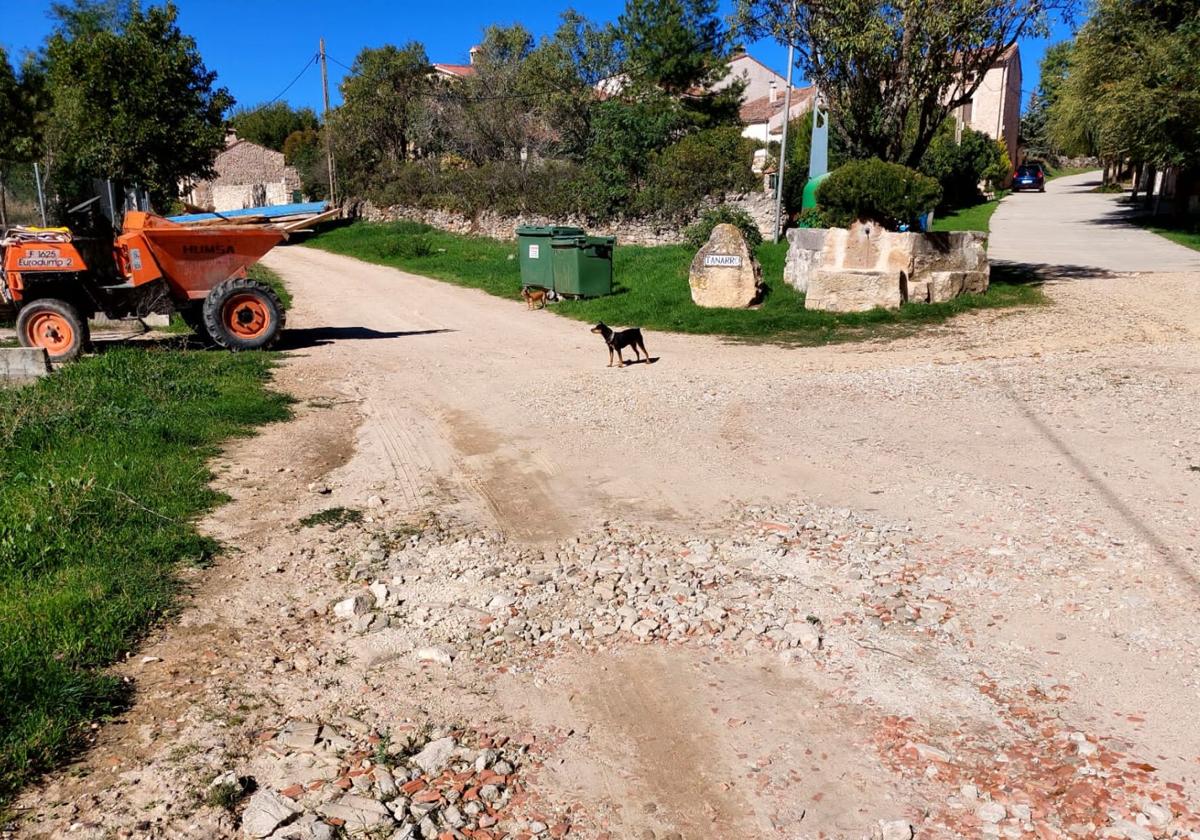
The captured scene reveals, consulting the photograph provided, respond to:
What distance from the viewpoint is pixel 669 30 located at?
39406 millimetres

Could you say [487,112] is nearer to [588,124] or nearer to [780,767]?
[588,124]

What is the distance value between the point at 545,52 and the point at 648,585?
37.2 m

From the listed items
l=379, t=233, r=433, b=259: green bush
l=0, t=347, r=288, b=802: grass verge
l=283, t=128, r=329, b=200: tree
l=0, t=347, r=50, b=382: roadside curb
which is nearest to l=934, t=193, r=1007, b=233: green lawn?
l=379, t=233, r=433, b=259: green bush

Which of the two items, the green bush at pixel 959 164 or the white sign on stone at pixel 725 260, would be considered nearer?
the white sign on stone at pixel 725 260

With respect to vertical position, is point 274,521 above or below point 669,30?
below

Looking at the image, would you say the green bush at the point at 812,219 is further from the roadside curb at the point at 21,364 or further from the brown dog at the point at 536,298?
the roadside curb at the point at 21,364

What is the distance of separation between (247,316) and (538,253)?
671cm

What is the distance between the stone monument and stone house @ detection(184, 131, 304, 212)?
35.8 metres

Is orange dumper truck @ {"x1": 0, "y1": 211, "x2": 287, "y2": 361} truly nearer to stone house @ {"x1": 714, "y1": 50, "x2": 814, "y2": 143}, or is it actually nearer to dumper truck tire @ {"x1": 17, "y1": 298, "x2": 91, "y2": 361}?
dumper truck tire @ {"x1": 17, "y1": 298, "x2": 91, "y2": 361}

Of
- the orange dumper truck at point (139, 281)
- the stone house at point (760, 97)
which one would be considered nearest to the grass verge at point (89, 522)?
the orange dumper truck at point (139, 281)

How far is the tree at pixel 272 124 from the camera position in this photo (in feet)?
217

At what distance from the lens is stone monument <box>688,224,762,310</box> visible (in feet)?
48.0

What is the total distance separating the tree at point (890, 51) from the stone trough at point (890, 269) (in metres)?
2.46

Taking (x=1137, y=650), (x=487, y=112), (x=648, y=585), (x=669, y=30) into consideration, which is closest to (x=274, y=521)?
(x=648, y=585)
